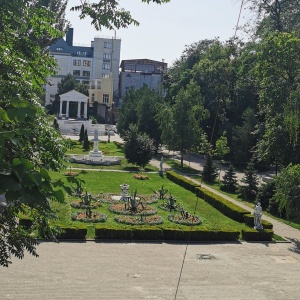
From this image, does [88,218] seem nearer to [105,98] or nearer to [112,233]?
[112,233]

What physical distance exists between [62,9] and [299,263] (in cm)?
2548

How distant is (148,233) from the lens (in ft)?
52.0

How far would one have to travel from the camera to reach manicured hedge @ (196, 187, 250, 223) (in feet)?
63.8

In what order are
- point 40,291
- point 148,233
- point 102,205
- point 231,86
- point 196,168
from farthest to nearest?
point 231,86 < point 196,168 < point 102,205 < point 148,233 < point 40,291

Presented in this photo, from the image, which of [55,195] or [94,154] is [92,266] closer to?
[55,195]

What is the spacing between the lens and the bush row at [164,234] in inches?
614

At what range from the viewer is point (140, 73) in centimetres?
7825

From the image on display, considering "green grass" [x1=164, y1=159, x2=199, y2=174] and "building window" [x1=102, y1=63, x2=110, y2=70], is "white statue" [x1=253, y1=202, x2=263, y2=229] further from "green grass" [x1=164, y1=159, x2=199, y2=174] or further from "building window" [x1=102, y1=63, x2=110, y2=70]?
"building window" [x1=102, y1=63, x2=110, y2=70]

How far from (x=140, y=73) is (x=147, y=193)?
56064mm

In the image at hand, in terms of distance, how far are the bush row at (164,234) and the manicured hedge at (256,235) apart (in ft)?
1.01

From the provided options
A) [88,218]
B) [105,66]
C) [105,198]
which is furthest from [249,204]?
[105,66]

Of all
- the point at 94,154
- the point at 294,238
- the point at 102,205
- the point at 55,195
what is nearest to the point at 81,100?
the point at 94,154

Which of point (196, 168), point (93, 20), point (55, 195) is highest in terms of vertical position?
point (93, 20)

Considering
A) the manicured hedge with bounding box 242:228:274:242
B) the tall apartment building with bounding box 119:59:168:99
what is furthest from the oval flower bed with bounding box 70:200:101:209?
the tall apartment building with bounding box 119:59:168:99
